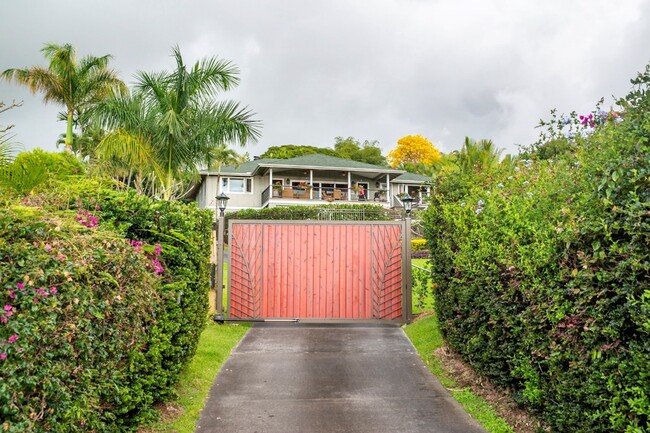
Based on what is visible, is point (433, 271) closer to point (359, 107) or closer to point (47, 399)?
point (47, 399)

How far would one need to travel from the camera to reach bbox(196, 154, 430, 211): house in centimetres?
2897

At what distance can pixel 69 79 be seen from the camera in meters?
25.2

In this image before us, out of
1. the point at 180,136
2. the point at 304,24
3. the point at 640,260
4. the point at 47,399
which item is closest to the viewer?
the point at 47,399

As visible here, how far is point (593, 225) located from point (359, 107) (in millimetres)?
24932

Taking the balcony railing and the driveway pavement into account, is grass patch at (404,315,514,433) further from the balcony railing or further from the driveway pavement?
the balcony railing

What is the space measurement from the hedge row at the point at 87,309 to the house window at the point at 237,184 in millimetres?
26910

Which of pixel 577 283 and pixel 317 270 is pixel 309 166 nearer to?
pixel 317 270

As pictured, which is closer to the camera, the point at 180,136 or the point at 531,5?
the point at 531,5

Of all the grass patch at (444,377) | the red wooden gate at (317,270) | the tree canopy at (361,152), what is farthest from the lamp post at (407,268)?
the tree canopy at (361,152)

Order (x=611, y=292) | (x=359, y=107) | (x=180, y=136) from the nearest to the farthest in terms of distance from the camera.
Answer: (x=611, y=292) → (x=180, y=136) → (x=359, y=107)

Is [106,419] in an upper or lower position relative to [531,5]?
lower

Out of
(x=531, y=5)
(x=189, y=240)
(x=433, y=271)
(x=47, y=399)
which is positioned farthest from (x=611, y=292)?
(x=531, y=5)

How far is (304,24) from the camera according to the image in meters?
12.6

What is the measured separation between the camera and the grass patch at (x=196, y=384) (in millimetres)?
4449
